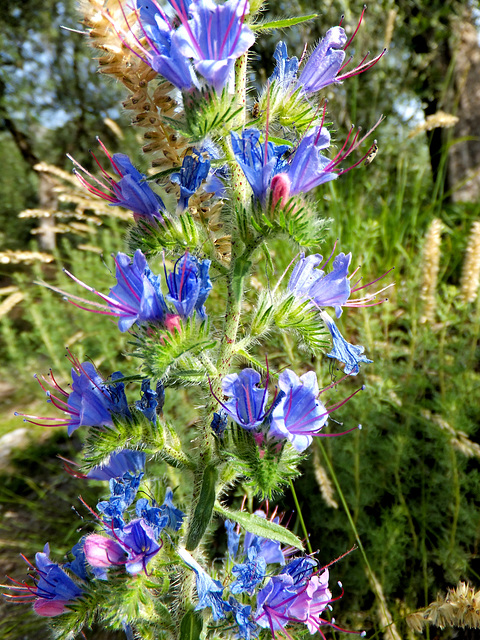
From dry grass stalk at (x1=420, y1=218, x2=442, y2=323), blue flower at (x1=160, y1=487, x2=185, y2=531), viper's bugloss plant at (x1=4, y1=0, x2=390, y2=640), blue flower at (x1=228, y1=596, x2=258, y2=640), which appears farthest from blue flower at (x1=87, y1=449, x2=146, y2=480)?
dry grass stalk at (x1=420, y1=218, x2=442, y2=323)

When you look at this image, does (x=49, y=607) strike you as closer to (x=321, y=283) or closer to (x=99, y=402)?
(x=99, y=402)

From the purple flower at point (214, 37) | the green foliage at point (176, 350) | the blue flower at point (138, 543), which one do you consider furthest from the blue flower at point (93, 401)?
the purple flower at point (214, 37)

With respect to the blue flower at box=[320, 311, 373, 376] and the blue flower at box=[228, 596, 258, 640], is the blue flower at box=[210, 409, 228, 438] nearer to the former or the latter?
the blue flower at box=[320, 311, 373, 376]

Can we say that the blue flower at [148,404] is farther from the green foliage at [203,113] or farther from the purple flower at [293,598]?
the green foliage at [203,113]

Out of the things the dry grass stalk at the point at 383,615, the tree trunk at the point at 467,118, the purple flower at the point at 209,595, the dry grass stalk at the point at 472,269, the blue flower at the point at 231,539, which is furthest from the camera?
the tree trunk at the point at 467,118

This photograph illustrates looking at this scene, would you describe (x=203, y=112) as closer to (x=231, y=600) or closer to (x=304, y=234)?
(x=304, y=234)

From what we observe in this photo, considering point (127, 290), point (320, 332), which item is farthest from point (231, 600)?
point (127, 290)
